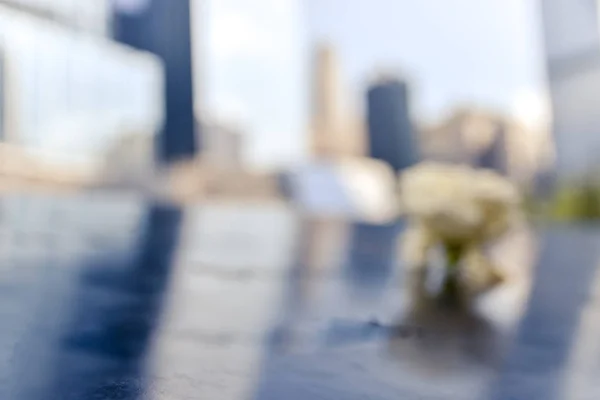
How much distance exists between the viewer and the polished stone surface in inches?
12.1

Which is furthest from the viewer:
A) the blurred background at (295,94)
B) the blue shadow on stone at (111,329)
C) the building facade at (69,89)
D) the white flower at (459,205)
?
the blurred background at (295,94)

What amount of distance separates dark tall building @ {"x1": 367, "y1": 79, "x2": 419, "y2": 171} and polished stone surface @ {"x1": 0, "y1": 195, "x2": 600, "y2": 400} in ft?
15.6

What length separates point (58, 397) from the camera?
0.26 metres

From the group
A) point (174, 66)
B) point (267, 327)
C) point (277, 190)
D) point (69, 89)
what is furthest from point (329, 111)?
point (267, 327)

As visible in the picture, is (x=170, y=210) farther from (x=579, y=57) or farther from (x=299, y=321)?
(x=579, y=57)

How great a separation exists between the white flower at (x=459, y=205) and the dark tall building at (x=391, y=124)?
4.87 meters

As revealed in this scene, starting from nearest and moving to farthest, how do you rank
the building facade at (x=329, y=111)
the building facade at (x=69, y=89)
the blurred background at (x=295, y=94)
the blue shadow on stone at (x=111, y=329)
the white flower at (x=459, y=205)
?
the blue shadow on stone at (x=111, y=329) < the white flower at (x=459, y=205) < the building facade at (x=69, y=89) < the blurred background at (x=295, y=94) < the building facade at (x=329, y=111)

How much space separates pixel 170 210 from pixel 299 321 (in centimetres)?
106

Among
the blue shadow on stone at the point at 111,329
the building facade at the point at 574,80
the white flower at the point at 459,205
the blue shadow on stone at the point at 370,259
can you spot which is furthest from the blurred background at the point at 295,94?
the white flower at the point at 459,205

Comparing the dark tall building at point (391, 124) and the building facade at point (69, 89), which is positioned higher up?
the dark tall building at point (391, 124)

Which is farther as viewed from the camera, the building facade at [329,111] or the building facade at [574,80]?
the building facade at [329,111]

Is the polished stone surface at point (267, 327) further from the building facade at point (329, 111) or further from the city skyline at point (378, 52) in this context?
the building facade at point (329, 111)

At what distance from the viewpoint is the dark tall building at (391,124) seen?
5.61 m

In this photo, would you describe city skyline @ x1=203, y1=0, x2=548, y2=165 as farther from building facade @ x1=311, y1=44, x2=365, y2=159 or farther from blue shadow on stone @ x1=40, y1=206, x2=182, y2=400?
blue shadow on stone @ x1=40, y1=206, x2=182, y2=400
